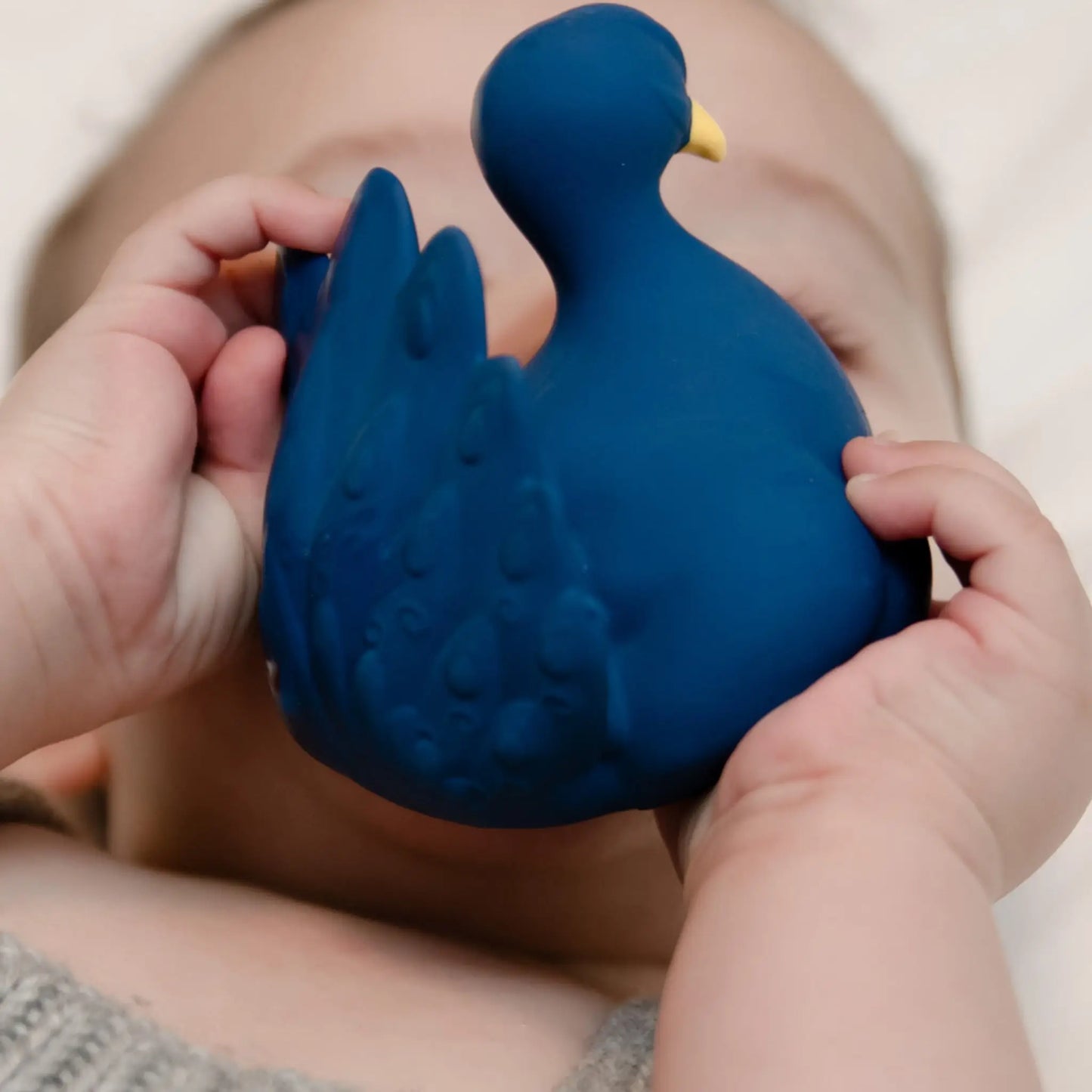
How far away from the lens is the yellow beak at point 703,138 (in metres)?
0.45

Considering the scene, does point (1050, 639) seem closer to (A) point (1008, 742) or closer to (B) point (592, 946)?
(A) point (1008, 742)

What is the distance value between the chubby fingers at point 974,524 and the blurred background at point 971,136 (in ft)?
1.71

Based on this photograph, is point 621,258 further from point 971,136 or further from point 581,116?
point 971,136

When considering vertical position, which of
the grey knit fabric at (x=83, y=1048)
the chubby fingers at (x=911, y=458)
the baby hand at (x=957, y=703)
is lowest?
the grey knit fabric at (x=83, y=1048)

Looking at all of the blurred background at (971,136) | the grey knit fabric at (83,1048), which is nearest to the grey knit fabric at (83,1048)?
the grey knit fabric at (83,1048)

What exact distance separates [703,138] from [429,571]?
190 mm

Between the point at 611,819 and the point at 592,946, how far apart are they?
9cm

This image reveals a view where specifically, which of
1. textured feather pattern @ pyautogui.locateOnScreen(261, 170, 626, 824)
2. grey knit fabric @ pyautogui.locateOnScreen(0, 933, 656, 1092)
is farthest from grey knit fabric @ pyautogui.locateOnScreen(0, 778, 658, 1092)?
textured feather pattern @ pyautogui.locateOnScreen(261, 170, 626, 824)

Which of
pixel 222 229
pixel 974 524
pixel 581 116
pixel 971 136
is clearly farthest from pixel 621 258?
pixel 971 136

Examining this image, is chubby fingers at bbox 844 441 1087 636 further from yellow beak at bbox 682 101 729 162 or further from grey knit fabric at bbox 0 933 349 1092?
grey knit fabric at bbox 0 933 349 1092

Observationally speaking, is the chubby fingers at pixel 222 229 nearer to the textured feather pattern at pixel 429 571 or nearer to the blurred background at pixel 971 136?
the textured feather pattern at pixel 429 571

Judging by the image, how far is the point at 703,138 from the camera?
457 mm

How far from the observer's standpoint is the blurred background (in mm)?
1000

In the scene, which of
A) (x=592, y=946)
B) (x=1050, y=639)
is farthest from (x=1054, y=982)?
(x=1050, y=639)
